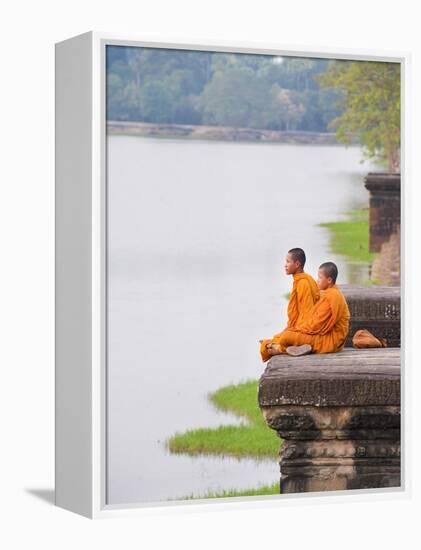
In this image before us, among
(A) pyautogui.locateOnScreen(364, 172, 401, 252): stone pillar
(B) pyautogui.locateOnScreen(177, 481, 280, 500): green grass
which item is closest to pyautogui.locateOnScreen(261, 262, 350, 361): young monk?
(A) pyautogui.locateOnScreen(364, 172, 401, 252): stone pillar

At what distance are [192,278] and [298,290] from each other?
29.2 inches

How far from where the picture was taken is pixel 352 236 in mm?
11969

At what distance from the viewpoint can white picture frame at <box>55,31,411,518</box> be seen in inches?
435

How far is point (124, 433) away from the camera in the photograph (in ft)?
36.8

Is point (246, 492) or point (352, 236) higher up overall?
point (352, 236)

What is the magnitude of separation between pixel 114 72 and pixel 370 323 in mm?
2474

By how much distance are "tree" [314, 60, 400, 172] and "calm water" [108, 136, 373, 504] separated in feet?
0.96

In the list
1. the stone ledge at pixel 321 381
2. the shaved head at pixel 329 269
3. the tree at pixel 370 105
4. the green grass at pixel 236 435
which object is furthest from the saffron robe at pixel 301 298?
the tree at pixel 370 105

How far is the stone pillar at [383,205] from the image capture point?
12047 millimetres

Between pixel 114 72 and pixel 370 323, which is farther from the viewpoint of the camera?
pixel 370 323

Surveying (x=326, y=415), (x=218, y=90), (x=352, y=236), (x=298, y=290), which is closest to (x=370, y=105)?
(x=352, y=236)

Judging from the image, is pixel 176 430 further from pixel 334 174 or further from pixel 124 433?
pixel 334 174

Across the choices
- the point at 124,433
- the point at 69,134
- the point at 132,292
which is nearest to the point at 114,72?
the point at 69,134

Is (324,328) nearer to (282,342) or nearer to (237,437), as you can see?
(282,342)
